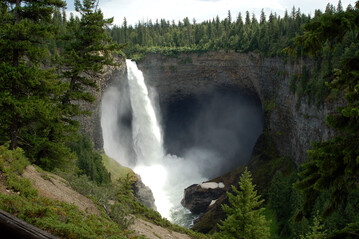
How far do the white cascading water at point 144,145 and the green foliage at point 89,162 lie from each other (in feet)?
42.7

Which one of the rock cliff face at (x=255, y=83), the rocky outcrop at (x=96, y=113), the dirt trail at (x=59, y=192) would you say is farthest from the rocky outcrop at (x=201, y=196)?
the dirt trail at (x=59, y=192)

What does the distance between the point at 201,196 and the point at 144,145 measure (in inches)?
701

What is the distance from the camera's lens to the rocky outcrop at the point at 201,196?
45312 millimetres

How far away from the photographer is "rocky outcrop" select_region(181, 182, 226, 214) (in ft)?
149

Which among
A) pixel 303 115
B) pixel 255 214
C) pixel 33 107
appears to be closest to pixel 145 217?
pixel 255 214

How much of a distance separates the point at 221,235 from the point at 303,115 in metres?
25.5

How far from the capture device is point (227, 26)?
81.6m

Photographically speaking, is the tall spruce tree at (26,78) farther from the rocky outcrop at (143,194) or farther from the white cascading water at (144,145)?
the white cascading water at (144,145)

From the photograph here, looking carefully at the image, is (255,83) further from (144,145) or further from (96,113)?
(96,113)

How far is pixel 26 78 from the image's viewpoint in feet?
42.1

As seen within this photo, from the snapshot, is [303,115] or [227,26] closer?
[303,115]

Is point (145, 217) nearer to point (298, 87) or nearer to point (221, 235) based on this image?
point (221, 235)

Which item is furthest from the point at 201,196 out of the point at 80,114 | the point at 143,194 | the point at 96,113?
the point at 80,114

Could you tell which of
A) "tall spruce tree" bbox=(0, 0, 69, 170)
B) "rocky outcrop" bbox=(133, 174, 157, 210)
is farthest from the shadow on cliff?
"tall spruce tree" bbox=(0, 0, 69, 170)
